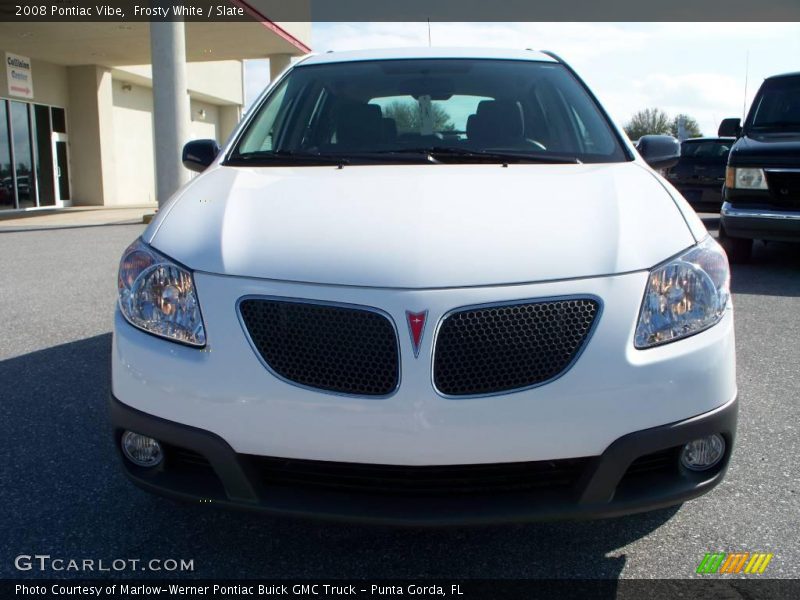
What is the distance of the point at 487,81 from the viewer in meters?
3.41

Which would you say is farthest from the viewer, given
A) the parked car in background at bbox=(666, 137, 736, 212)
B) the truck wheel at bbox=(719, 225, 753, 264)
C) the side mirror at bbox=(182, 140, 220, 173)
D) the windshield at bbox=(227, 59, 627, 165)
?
the parked car in background at bbox=(666, 137, 736, 212)

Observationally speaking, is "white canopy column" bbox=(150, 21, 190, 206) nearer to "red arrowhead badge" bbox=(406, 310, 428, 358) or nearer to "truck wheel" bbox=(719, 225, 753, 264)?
"truck wheel" bbox=(719, 225, 753, 264)

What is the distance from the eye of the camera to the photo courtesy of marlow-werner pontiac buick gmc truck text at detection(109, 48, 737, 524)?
1.86 m

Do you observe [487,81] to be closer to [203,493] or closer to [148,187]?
[203,493]

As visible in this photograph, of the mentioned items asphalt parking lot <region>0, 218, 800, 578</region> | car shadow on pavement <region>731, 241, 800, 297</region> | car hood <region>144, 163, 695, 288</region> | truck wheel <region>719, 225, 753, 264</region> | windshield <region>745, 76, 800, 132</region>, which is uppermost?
windshield <region>745, 76, 800, 132</region>

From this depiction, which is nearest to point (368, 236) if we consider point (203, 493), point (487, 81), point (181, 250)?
point (181, 250)

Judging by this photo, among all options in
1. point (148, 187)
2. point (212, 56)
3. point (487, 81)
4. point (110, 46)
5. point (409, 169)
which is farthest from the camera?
point (148, 187)

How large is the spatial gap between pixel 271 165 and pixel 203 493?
1301 mm

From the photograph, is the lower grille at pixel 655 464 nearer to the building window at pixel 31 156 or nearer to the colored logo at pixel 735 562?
the colored logo at pixel 735 562

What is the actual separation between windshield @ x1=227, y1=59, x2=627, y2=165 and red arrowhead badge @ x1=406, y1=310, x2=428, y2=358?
1071 mm

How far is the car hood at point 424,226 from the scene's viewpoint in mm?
1961

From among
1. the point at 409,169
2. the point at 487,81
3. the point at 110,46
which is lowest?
the point at 409,169

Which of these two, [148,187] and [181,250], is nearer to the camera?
[181,250]

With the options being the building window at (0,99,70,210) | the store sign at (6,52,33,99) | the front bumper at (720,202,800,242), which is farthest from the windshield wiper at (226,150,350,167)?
the store sign at (6,52,33,99)
